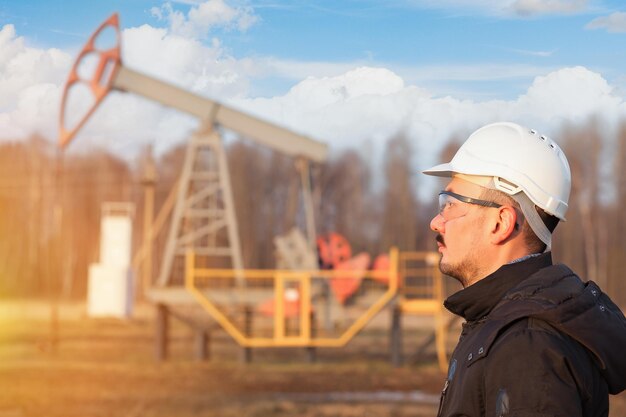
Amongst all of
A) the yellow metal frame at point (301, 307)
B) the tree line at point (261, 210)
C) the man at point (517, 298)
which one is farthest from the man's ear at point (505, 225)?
the tree line at point (261, 210)

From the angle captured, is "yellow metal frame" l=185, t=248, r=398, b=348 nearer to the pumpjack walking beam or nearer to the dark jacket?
the pumpjack walking beam

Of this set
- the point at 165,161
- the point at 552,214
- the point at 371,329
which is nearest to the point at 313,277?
the point at 371,329

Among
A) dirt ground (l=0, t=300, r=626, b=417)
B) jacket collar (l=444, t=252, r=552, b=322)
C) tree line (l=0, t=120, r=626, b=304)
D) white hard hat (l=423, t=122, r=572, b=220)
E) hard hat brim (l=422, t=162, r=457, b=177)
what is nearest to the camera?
jacket collar (l=444, t=252, r=552, b=322)

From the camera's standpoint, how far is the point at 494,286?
301cm

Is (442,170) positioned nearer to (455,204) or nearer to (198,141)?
(455,204)

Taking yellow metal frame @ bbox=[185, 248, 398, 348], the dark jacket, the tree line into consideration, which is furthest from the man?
the tree line

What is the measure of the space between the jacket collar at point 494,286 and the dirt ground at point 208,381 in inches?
433

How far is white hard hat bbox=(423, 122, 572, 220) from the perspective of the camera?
10.3 feet

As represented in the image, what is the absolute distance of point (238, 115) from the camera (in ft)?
83.5

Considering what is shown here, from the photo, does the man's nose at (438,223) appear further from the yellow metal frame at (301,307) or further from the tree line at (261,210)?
the tree line at (261,210)

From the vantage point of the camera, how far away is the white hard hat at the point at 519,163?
10.3 feet

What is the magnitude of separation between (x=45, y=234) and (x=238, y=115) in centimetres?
3209

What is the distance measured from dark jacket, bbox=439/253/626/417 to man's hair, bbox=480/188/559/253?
0.04m

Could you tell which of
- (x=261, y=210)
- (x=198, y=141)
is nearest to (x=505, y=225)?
(x=198, y=141)
